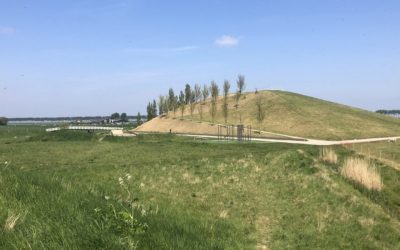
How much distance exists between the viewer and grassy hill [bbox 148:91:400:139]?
7712cm

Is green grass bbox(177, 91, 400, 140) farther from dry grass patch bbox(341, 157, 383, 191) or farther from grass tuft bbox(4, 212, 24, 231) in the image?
grass tuft bbox(4, 212, 24, 231)

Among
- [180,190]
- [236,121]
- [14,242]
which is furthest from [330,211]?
[236,121]

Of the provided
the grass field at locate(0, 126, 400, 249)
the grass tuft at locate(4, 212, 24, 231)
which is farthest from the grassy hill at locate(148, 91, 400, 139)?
the grass tuft at locate(4, 212, 24, 231)

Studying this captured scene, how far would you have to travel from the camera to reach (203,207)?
56.1ft

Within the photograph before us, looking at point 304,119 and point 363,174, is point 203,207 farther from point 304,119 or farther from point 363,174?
point 304,119

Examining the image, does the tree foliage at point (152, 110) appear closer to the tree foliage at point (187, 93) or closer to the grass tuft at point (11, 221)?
the tree foliage at point (187, 93)

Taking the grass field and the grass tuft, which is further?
the grass field

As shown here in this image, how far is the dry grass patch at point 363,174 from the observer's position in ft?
67.2

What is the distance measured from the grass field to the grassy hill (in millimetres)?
50334

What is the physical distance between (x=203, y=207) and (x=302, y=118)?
243ft

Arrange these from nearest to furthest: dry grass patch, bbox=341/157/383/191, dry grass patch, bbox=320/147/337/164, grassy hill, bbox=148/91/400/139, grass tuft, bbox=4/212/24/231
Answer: grass tuft, bbox=4/212/24/231 < dry grass patch, bbox=341/157/383/191 < dry grass patch, bbox=320/147/337/164 < grassy hill, bbox=148/91/400/139

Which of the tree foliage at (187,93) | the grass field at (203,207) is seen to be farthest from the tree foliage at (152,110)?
the grass field at (203,207)

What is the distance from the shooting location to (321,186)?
19375 mm

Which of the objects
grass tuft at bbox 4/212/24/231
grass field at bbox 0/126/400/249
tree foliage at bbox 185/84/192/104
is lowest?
grass field at bbox 0/126/400/249
